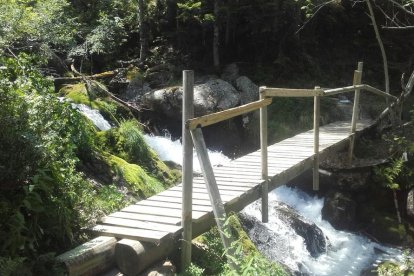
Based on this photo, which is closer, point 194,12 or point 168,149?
point 168,149

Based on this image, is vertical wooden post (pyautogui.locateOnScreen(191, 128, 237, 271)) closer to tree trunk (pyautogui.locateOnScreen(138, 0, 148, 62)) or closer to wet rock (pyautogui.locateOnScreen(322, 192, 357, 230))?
wet rock (pyautogui.locateOnScreen(322, 192, 357, 230))

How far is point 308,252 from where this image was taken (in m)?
8.60

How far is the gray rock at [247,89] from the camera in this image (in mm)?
13199

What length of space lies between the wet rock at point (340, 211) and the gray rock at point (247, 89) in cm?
424

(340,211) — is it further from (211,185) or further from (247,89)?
(211,185)

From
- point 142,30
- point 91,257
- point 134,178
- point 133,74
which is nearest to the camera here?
point 91,257

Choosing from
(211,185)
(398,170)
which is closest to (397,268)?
(398,170)

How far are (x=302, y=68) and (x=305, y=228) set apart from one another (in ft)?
26.2

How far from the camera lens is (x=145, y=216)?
501cm

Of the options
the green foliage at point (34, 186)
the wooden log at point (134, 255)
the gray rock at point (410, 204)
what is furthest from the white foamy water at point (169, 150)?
the wooden log at point (134, 255)

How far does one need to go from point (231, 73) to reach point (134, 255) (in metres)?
11.1

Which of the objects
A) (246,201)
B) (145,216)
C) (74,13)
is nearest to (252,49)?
(74,13)

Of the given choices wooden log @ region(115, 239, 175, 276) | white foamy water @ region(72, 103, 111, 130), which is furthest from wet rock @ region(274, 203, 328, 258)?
wooden log @ region(115, 239, 175, 276)

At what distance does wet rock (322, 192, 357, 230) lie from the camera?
9.94 m
